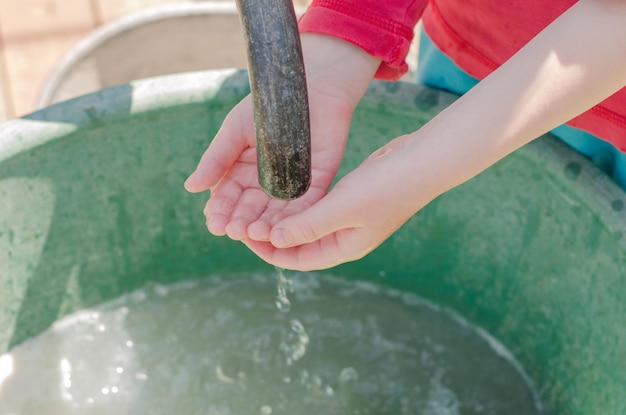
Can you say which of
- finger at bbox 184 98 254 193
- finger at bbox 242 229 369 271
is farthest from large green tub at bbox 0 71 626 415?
finger at bbox 242 229 369 271

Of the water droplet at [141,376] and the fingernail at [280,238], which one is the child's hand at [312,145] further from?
the water droplet at [141,376]

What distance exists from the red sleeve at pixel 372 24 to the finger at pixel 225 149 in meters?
0.12

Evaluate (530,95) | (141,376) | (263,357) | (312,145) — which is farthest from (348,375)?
(530,95)

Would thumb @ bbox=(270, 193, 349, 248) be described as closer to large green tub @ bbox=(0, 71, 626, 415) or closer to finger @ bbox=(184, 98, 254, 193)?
finger @ bbox=(184, 98, 254, 193)

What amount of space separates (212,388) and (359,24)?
485 millimetres

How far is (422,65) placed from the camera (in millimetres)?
1040

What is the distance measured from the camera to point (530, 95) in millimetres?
626

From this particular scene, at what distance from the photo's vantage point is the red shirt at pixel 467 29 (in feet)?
2.54

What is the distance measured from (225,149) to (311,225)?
0.15 m

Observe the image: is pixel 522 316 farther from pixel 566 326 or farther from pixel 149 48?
pixel 149 48

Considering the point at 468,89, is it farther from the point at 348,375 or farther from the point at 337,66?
the point at 348,375

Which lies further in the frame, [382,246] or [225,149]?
[382,246]

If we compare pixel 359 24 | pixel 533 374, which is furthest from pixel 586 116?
pixel 533 374

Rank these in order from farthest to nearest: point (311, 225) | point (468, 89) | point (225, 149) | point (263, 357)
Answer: point (263, 357), point (468, 89), point (225, 149), point (311, 225)
